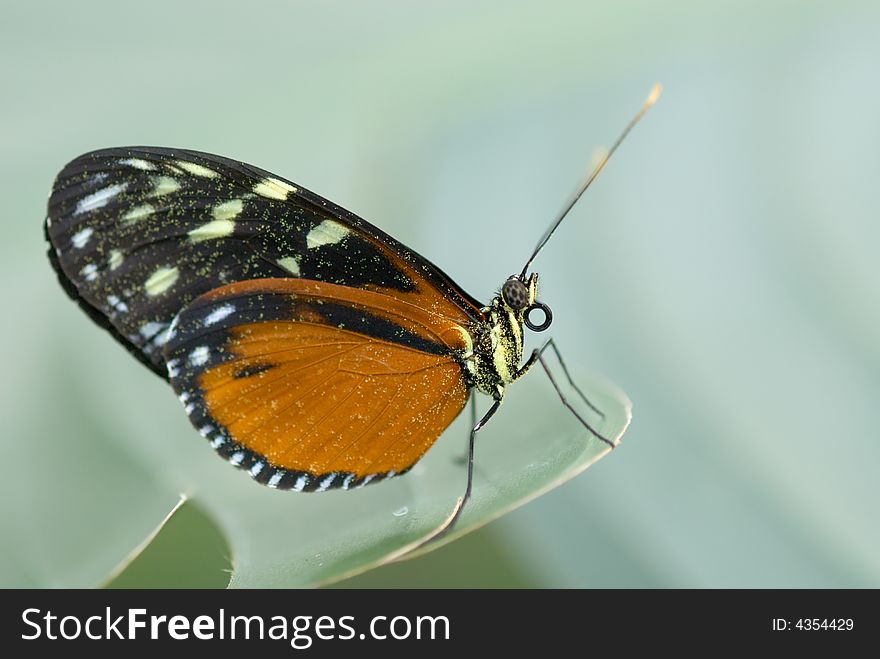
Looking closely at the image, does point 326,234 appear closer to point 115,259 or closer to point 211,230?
point 211,230

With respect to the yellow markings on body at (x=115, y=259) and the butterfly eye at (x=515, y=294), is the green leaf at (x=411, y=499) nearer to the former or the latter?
the butterfly eye at (x=515, y=294)

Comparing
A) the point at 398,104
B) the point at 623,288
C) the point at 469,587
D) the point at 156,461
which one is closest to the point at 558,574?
the point at 469,587

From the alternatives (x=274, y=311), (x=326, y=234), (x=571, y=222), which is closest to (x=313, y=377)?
(x=274, y=311)

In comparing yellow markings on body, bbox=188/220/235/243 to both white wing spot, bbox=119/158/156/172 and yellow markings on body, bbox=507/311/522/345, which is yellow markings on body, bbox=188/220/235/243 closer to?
white wing spot, bbox=119/158/156/172

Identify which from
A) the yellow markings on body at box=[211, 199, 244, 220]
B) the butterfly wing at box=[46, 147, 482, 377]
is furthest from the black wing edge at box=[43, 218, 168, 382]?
the yellow markings on body at box=[211, 199, 244, 220]
